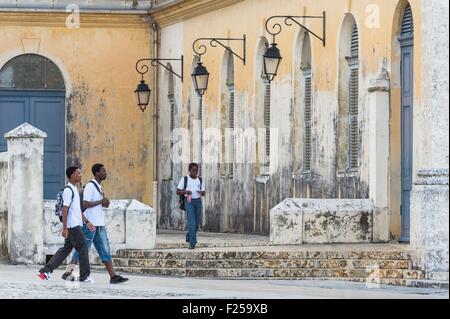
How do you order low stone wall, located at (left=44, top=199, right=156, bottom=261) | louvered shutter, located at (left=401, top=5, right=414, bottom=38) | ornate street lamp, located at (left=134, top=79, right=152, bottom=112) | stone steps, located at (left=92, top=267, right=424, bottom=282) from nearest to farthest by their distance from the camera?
stone steps, located at (left=92, top=267, right=424, bottom=282) → low stone wall, located at (left=44, top=199, right=156, bottom=261) → louvered shutter, located at (left=401, top=5, right=414, bottom=38) → ornate street lamp, located at (left=134, top=79, right=152, bottom=112)

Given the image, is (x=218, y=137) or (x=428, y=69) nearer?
(x=428, y=69)

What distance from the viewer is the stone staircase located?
26688mm

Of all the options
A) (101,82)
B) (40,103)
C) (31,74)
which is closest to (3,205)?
(40,103)

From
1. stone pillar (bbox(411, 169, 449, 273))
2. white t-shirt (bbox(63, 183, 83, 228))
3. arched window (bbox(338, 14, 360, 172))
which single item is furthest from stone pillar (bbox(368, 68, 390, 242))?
white t-shirt (bbox(63, 183, 83, 228))

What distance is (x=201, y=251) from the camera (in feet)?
94.2

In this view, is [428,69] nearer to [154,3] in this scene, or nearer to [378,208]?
[378,208]

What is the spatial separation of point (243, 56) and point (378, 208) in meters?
9.02

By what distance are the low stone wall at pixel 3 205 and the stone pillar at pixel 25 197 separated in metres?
0.47

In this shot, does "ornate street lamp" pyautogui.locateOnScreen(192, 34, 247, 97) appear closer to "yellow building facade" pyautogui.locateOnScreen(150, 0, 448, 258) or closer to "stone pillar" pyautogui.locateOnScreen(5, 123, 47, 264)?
"yellow building facade" pyautogui.locateOnScreen(150, 0, 448, 258)

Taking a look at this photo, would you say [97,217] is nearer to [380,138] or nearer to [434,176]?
[434,176]

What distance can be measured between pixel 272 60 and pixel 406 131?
14.2ft

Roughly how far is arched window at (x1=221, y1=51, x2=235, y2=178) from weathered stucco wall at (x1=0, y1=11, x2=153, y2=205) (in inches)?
211
